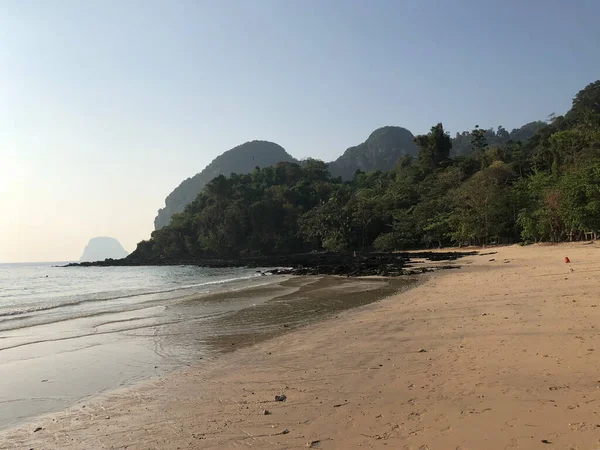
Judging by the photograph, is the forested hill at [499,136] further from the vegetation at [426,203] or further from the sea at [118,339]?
the sea at [118,339]

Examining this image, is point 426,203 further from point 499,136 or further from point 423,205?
point 499,136

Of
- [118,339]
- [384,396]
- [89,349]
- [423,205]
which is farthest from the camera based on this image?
[423,205]

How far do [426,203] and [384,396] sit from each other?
61229mm

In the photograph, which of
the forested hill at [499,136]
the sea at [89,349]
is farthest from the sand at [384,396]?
the forested hill at [499,136]

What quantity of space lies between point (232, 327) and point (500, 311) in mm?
7991

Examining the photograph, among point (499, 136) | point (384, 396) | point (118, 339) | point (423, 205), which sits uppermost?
point (499, 136)

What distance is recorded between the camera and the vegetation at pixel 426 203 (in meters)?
39.7

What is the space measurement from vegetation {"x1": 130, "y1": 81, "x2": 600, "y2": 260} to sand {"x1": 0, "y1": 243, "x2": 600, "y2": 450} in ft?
107

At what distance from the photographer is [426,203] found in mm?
62781

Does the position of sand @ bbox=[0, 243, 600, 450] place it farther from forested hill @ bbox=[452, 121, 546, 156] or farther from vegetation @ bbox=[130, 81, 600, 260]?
forested hill @ bbox=[452, 121, 546, 156]

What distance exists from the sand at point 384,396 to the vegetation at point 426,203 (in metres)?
32.6

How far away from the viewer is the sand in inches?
156

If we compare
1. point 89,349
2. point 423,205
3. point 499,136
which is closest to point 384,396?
point 89,349

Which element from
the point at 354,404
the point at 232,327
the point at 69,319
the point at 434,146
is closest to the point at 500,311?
the point at 354,404
